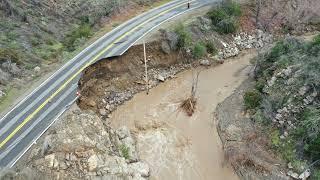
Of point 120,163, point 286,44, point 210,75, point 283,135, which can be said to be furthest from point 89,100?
point 286,44

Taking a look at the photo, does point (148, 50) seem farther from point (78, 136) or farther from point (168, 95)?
point (78, 136)

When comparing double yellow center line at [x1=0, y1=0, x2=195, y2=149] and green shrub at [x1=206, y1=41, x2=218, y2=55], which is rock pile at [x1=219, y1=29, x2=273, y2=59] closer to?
green shrub at [x1=206, y1=41, x2=218, y2=55]

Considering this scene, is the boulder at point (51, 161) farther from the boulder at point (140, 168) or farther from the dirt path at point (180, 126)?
the dirt path at point (180, 126)

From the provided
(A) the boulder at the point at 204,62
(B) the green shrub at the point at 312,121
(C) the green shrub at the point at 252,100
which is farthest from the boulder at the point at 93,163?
(A) the boulder at the point at 204,62

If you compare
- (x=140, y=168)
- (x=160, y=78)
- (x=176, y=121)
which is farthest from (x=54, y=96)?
(x=160, y=78)

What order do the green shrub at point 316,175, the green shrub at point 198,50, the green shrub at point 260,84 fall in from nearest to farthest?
the green shrub at point 316,175 → the green shrub at point 260,84 → the green shrub at point 198,50

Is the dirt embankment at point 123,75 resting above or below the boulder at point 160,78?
above
